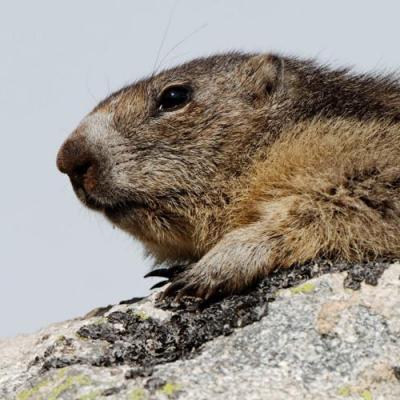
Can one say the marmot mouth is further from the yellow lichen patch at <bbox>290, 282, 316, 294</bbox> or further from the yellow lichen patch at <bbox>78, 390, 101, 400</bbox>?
the yellow lichen patch at <bbox>78, 390, 101, 400</bbox>

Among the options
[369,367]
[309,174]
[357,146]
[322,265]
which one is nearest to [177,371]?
[369,367]

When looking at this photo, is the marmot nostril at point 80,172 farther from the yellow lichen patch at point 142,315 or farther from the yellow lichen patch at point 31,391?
the yellow lichen patch at point 31,391

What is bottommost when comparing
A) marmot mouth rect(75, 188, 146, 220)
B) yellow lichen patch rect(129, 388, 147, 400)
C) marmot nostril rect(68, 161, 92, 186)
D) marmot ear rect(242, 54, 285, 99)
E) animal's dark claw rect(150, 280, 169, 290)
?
animal's dark claw rect(150, 280, 169, 290)

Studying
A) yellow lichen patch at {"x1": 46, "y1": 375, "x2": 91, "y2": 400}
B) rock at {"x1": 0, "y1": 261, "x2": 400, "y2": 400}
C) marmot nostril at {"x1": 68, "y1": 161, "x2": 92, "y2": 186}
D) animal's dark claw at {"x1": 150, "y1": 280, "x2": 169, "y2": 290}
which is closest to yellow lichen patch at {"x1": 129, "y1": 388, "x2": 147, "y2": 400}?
rock at {"x1": 0, "y1": 261, "x2": 400, "y2": 400}

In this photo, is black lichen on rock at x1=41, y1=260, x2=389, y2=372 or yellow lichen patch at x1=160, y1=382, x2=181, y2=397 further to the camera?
black lichen on rock at x1=41, y1=260, x2=389, y2=372

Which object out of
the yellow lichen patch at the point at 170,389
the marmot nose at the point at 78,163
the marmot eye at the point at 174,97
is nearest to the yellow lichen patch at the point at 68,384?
the yellow lichen patch at the point at 170,389

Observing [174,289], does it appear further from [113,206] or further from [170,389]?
[170,389]
